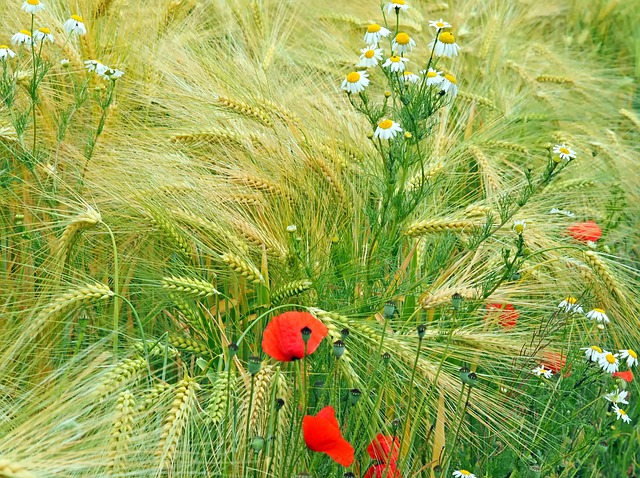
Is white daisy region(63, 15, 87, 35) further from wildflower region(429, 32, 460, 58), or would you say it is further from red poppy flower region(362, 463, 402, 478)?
red poppy flower region(362, 463, 402, 478)

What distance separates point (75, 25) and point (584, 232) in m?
1.58

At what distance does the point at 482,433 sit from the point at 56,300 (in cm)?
104

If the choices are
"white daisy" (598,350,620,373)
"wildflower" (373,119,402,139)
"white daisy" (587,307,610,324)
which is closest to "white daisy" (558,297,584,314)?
"white daisy" (587,307,610,324)

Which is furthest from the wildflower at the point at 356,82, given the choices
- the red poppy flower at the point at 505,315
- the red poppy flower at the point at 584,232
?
the red poppy flower at the point at 584,232

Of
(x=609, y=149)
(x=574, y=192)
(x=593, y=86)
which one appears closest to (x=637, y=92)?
(x=593, y=86)

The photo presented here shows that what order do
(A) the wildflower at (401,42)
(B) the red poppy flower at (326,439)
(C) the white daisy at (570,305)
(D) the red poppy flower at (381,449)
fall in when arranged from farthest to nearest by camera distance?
(A) the wildflower at (401,42), (C) the white daisy at (570,305), (D) the red poppy flower at (381,449), (B) the red poppy flower at (326,439)

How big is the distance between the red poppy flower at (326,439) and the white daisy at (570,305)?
2.67 feet

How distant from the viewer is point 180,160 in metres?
2.05

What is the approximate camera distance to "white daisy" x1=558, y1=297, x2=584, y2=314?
194cm

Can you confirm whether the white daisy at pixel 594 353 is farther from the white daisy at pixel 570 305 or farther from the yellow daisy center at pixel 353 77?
the yellow daisy center at pixel 353 77

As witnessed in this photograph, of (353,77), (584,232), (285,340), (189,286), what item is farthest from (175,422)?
(584,232)

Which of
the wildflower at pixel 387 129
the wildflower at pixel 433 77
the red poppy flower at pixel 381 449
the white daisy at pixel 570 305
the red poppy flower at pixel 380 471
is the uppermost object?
the wildflower at pixel 433 77

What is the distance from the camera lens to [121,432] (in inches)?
49.4

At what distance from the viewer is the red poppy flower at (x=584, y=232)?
7.49 ft
